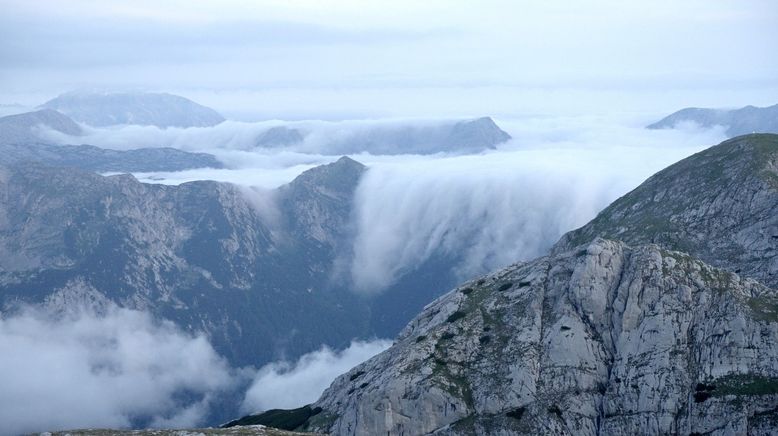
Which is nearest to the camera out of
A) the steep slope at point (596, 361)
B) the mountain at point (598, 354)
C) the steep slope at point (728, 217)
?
the steep slope at point (596, 361)

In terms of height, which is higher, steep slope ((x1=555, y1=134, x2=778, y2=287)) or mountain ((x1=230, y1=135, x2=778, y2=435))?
steep slope ((x1=555, y1=134, x2=778, y2=287))

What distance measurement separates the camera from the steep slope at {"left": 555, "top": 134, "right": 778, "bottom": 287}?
164750 mm

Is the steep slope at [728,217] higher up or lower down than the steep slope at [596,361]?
higher up

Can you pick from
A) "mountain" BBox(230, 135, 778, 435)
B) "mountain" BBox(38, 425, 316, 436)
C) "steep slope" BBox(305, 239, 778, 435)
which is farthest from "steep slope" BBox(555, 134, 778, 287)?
"mountain" BBox(38, 425, 316, 436)

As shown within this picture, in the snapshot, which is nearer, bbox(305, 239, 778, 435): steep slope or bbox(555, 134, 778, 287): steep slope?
bbox(305, 239, 778, 435): steep slope

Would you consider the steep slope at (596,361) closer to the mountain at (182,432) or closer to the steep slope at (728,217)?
the steep slope at (728,217)

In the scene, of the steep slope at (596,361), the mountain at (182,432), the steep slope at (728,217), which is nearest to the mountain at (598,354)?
the steep slope at (596,361)

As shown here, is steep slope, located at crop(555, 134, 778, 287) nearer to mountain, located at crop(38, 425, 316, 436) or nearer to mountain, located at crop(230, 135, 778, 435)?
mountain, located at crop(230, 135, 778, 435)

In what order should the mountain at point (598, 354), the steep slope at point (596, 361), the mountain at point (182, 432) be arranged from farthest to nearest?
the mountain at point (598, 354) → the steep slope at point (596, 361) → the mountain at point (182, 432)

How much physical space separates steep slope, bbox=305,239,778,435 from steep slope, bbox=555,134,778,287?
26.9m

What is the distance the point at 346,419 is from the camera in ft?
479

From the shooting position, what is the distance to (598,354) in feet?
454

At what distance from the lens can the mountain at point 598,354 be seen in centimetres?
12519

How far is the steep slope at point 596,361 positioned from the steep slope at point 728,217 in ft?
88.2
